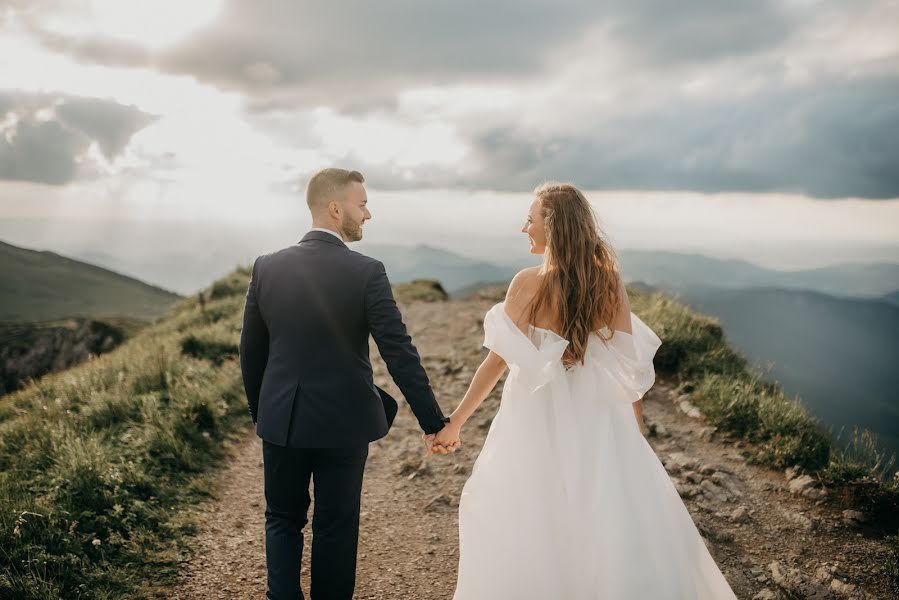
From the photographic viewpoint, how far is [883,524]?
5.21m

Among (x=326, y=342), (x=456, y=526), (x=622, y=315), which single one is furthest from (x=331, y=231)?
(x=456, y=526)

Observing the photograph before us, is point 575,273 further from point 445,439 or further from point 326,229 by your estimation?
point 326,229

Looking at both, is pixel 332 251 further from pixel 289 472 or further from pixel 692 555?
pixel 692 555

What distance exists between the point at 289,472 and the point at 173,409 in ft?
14.2

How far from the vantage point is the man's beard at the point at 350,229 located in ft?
11.6

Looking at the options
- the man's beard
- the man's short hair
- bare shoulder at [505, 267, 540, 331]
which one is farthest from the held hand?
the man's short hair

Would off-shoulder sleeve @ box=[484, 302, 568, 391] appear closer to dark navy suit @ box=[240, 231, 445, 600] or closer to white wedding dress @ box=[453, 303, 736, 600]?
white wedding dress @ box=[453, 303, 736, 600]

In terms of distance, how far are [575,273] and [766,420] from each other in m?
4.81

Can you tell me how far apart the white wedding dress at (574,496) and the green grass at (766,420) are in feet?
10.6

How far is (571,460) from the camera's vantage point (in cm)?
348

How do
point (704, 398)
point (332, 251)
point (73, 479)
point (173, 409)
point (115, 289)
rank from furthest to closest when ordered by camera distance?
point (115, 289), point (704, 398), point (173, 409), point (73, 479), point (332, 251)

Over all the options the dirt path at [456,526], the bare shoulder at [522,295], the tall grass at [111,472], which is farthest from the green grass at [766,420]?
the tall grass at [111,472]

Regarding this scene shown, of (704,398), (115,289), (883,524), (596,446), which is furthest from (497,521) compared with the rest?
(115,289)

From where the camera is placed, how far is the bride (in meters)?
3.32
